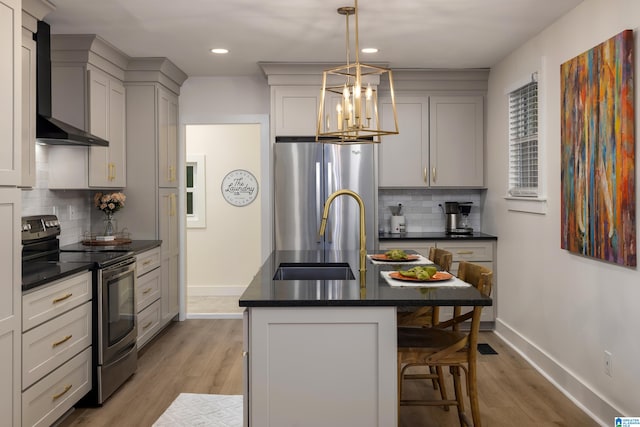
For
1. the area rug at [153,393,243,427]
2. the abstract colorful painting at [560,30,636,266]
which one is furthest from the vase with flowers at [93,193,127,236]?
the abstract colorful painting at [560,30,636,266]

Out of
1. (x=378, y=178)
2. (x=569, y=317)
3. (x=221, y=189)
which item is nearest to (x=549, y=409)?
(x=569, y=317)

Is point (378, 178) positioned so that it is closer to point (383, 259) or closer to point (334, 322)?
point (383, 259)

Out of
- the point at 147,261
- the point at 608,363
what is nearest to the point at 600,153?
the point at 608,363

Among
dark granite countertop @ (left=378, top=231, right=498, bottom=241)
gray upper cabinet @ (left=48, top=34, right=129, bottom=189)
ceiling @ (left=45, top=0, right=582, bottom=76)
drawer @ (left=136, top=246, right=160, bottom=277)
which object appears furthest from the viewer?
dark granite countertop @ (left=378, top=231, right=498, bottom=241)

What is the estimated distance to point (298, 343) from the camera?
7.98 feet

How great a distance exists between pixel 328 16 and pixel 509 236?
246cm

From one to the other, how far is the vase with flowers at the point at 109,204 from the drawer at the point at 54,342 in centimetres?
138

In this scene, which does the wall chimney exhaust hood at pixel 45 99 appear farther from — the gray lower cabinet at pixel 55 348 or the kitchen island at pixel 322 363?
the kitchen island at pixel 322 363

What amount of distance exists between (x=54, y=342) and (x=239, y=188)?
437cm

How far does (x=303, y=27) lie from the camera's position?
4137 mm

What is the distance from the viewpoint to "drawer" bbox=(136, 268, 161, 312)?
453cm

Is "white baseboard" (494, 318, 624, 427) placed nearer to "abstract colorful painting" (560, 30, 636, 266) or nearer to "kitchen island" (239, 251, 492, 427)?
"abstract colorful painting" (560, 30, 636, 266)

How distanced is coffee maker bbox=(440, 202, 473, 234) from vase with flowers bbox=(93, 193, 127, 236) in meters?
3.05

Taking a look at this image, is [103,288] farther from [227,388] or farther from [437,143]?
[437,143]
